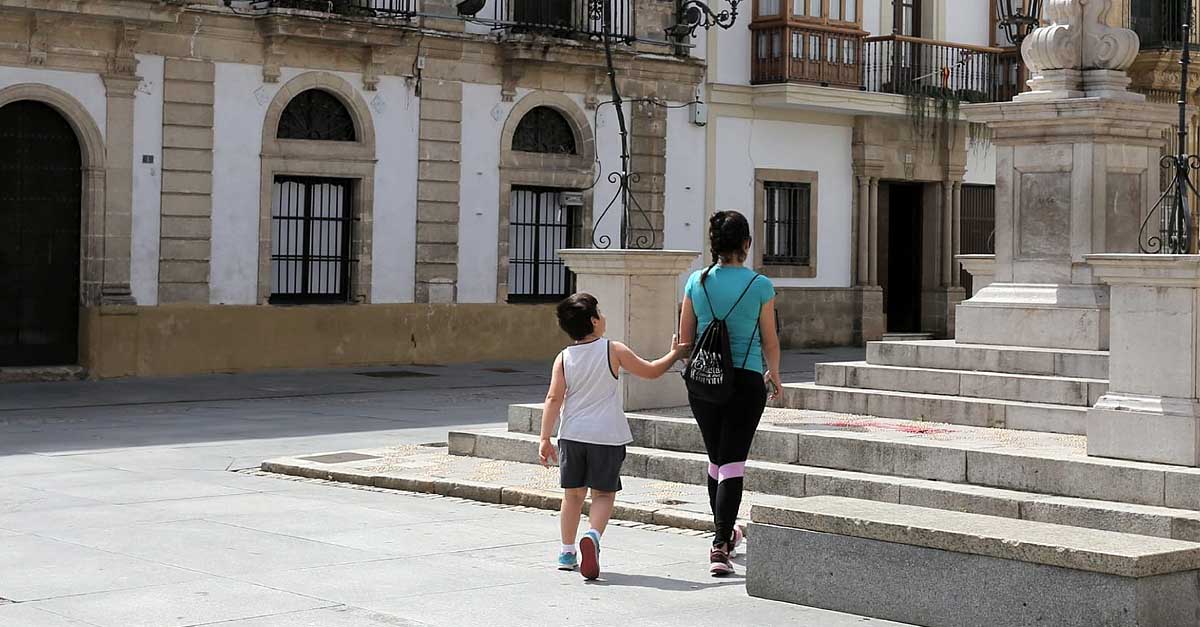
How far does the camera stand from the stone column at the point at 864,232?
29.7 metres

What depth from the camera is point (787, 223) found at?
29.2 metres

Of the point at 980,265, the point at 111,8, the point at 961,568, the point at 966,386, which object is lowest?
the point at 961,568

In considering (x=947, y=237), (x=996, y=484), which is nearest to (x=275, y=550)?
(x=996, y=484)

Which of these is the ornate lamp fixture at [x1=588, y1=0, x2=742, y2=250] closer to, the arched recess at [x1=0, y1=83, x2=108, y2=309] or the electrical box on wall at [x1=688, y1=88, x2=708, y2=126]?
the electrical box on wall at [x1=688, y1=88, x2=708, y2=126]

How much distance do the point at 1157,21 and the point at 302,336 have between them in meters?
16.5

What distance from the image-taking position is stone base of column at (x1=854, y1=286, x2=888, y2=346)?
29656mm

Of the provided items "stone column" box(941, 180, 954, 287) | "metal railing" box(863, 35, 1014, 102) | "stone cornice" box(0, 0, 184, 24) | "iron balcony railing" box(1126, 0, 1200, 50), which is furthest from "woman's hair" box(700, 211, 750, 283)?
"iron balcony railing" box(1126, 0, 1200, 50)

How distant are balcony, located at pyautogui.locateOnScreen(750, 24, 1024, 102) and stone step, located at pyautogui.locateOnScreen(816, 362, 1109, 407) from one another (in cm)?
1522

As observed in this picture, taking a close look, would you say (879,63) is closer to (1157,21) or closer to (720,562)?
(1157,21)

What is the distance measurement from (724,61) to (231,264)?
29.5 ft

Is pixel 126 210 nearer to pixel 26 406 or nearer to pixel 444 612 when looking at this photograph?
pixel 26 406

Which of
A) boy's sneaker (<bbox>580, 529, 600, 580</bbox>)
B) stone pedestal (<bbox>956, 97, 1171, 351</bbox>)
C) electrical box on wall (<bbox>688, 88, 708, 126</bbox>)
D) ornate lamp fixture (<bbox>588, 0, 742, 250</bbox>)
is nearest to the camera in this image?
boy's sneaker (<bbox>580, 529, 600, 580</bbox>)

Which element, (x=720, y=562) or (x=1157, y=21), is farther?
(x=1157, y=21)

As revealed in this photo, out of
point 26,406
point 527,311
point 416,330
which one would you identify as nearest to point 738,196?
point 527,311
